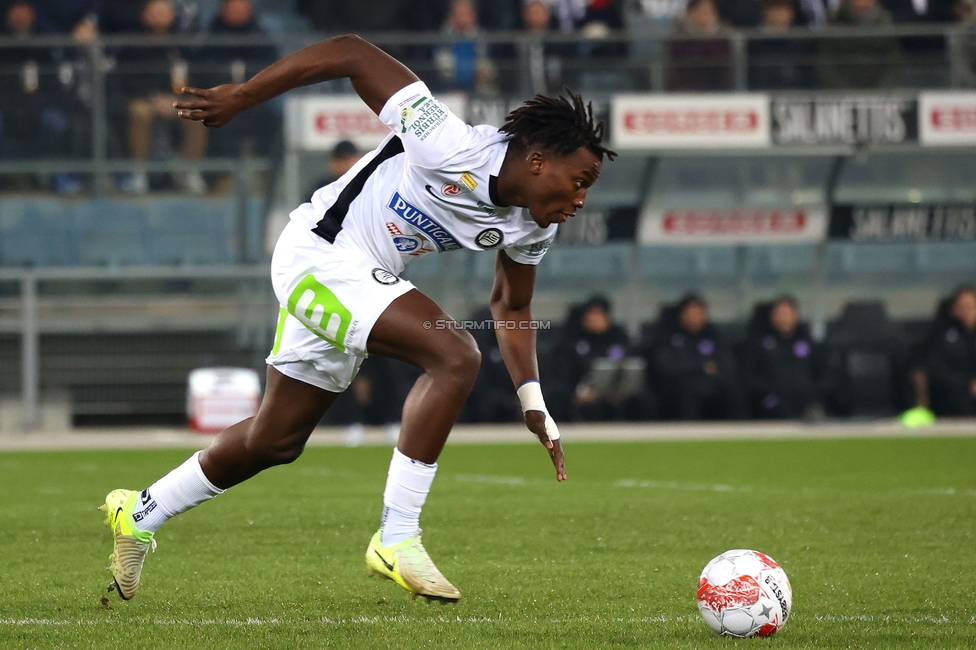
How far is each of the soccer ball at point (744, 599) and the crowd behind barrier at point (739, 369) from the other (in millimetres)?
11078

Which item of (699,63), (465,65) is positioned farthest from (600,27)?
(465,65)

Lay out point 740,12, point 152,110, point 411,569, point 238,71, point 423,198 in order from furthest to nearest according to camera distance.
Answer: point 740,12 < point 152,110 < point 238,71 < point 423,198 < point 411,569

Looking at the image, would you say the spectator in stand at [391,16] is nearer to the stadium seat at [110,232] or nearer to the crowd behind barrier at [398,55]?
the crowd behind barrier at [398,55]

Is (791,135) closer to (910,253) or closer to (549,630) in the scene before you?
(910,253)

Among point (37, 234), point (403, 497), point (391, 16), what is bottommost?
point (37, 234)

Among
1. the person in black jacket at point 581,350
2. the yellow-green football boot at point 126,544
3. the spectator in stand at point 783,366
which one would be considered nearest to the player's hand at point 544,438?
the yellow-green football boot at point 126,544

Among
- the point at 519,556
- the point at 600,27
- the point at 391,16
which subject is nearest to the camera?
the point at 519,556

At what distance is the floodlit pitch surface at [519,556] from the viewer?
4.61 metres

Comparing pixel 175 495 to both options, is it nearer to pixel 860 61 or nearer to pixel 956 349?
pixel 956 349

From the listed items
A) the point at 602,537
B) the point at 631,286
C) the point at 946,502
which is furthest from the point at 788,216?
the point at 602,537

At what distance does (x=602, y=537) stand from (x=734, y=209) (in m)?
10.9

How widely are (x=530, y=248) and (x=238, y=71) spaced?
11.3 m

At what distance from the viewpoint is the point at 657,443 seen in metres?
14.3

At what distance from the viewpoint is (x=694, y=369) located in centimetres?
1628
